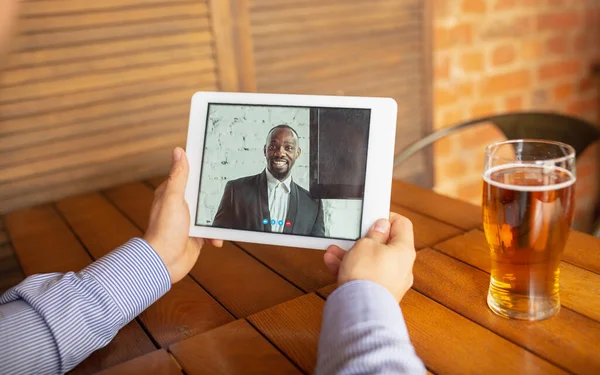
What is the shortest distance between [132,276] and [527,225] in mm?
476

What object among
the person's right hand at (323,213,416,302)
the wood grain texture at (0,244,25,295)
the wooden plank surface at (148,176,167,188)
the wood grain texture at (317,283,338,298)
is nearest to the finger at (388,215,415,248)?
the person's right hand at (323,213,416,302)

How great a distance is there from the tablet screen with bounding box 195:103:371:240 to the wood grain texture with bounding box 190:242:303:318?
0.08m

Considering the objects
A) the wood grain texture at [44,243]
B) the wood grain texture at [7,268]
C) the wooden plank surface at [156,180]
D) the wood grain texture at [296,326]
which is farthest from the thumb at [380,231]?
the wood grain texture at [7,268]

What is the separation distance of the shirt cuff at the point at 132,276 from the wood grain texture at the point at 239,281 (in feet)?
0.26

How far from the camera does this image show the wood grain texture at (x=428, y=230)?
2.94ft

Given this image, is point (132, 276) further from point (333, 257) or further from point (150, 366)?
point (333, 257)

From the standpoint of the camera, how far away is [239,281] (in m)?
0.83

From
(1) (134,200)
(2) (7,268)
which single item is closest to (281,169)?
(1) (134,200)

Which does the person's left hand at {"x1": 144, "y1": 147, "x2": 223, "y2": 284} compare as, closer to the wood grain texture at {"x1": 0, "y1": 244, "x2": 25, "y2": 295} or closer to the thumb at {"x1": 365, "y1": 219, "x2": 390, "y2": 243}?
the thumb at {"x1": 365, "y1": 219, "x2": 390, "y2": 243}

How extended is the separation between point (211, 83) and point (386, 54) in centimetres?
61

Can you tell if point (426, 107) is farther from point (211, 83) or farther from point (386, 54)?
point (211, 83)

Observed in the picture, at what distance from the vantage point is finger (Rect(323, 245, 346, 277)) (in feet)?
2.44

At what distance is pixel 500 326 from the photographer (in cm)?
64

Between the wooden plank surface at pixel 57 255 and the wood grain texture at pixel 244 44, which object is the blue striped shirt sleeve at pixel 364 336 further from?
the wood grain texture at pixel 244 44
